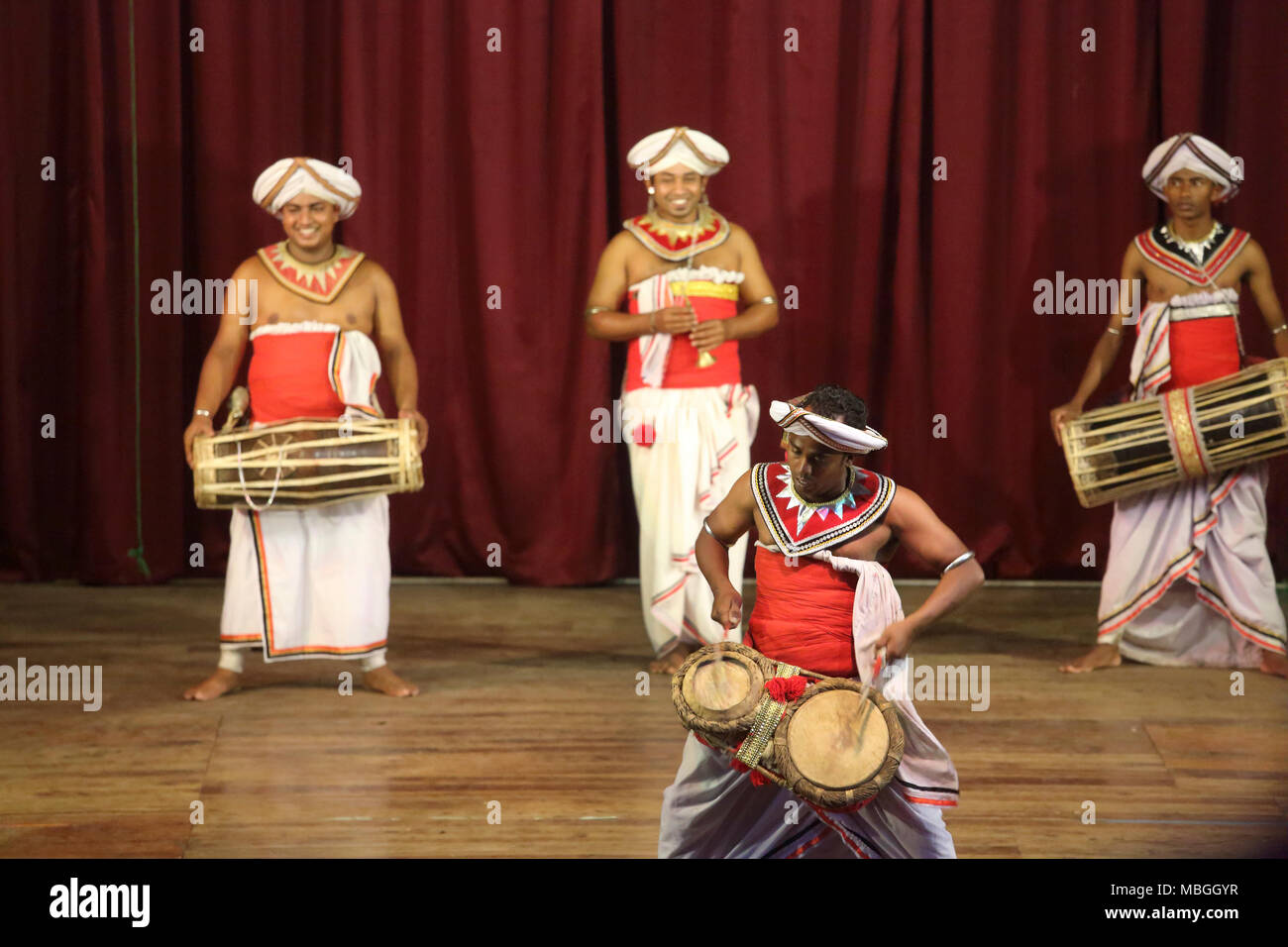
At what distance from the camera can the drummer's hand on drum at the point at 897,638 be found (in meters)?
3.36

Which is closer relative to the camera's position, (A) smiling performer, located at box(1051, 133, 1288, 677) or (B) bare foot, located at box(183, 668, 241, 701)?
(B) bare foot, located at box(183, 668, 241, 701)

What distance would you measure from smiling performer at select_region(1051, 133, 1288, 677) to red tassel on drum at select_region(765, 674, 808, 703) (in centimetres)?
271

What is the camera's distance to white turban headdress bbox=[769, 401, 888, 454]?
3.35 m

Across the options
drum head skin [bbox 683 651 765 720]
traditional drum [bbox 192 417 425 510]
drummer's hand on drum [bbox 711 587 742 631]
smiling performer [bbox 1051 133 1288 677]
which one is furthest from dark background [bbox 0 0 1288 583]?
drum head skin [bbox 683 651 765 720]

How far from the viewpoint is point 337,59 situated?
707 cm

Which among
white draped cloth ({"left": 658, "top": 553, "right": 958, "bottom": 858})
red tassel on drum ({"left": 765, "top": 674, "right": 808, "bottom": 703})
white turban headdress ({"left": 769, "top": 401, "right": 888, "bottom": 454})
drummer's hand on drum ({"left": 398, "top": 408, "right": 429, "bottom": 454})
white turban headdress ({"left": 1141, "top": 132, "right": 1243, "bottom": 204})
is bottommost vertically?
white draped cloth ({"left": 658, "top": 553, "right": 958, "bottom": 858})

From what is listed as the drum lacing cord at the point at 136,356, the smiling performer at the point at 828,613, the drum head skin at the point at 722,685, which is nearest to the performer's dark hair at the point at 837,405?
the smiling performer at the point at 828,613

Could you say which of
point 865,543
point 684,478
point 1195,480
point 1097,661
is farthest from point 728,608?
point 1195,480

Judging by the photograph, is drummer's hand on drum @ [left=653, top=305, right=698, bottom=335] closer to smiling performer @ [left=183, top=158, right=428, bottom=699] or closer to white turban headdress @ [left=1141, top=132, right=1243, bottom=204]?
smiling performer @ [left=183, top=158, right=428, bottom=699]

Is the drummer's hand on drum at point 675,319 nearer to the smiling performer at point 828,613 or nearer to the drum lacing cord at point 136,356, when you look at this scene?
the smiling performer at point 828,613

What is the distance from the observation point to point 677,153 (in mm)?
5703

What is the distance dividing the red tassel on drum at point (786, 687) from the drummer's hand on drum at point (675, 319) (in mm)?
2394

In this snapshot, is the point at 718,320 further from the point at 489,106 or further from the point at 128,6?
the point at 128,6

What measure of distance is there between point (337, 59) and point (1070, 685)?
12.9 ft
